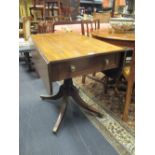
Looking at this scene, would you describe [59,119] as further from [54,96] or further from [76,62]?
[76,62]

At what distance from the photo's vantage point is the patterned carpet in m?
1.42

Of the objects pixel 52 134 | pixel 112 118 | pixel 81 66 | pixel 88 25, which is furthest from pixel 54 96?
pixel 88 25

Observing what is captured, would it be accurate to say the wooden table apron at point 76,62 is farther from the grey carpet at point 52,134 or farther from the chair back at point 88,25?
the chair back at point 88,25

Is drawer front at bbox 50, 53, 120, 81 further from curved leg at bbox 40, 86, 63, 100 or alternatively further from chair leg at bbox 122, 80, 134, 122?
curved leg at bbox 40, 86, 63, 100

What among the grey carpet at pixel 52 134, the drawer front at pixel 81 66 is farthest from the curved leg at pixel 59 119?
the drawer front at pixel 81 66

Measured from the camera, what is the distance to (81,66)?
1300 mm

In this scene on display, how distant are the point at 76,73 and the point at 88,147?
63cm

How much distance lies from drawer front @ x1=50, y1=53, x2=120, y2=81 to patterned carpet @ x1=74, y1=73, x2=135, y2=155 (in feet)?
1.95

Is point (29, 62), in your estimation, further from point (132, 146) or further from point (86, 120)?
point (132, 146)

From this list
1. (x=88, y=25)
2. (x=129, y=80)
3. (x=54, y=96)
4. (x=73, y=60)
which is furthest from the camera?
(x=88, y=25)

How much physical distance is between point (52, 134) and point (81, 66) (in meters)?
0.71

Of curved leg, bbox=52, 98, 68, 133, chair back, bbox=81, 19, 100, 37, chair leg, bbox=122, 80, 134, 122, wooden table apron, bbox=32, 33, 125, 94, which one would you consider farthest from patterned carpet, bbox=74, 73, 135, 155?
chair back, bbox=81, 19, 100, 37

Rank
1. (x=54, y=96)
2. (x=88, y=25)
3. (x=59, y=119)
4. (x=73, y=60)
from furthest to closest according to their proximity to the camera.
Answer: (x=88, y=25), (x=54, y=96), (x=59, y=119), (x=73, y=60)
